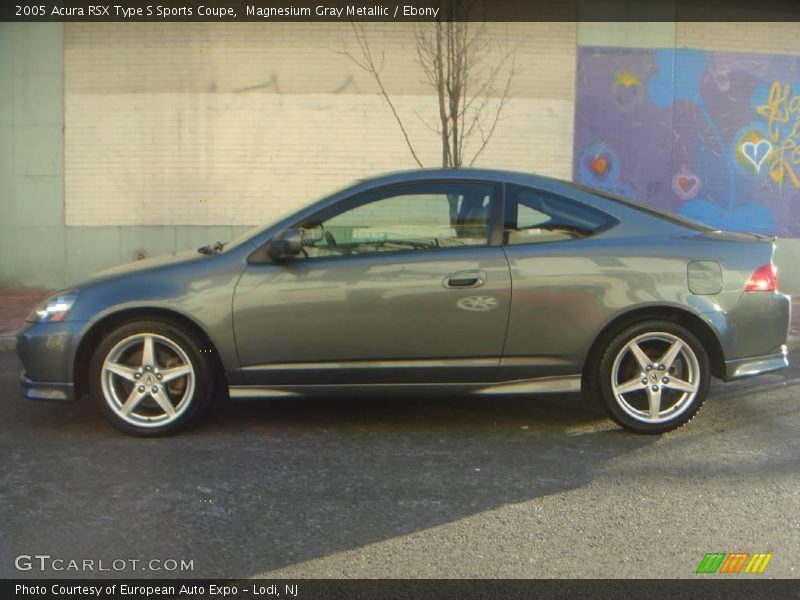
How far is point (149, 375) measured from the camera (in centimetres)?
503

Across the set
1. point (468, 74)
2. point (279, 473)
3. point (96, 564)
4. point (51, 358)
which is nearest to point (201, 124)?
point (468, 74)

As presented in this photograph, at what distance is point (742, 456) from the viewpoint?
4832 millimetres

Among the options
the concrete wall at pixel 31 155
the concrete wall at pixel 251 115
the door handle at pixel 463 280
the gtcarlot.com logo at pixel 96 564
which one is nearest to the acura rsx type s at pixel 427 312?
the door handle at pixel 463 280

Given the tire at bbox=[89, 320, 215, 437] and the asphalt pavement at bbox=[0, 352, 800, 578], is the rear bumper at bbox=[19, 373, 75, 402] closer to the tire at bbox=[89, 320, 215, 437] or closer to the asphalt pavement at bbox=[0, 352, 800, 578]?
the tire at bbox=[89, 320, 215, 437]

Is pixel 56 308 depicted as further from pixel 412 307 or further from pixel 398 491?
pixel 398 491

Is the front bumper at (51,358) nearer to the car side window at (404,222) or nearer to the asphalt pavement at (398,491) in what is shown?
the asphalt pavement at (398,491)

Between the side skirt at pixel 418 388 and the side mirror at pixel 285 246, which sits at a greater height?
the side mirror at pixel 285 246

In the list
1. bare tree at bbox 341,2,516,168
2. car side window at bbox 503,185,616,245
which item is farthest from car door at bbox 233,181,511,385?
bare tree at bbox 341,2,516,168

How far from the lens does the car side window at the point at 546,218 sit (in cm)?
514

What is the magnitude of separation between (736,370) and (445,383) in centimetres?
174

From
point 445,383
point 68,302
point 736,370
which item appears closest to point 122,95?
point 68,302

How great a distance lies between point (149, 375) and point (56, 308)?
0.68 m

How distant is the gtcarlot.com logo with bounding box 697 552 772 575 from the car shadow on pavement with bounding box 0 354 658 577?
3.06 feet

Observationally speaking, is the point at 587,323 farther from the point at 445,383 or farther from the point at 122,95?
the point at 122,95
